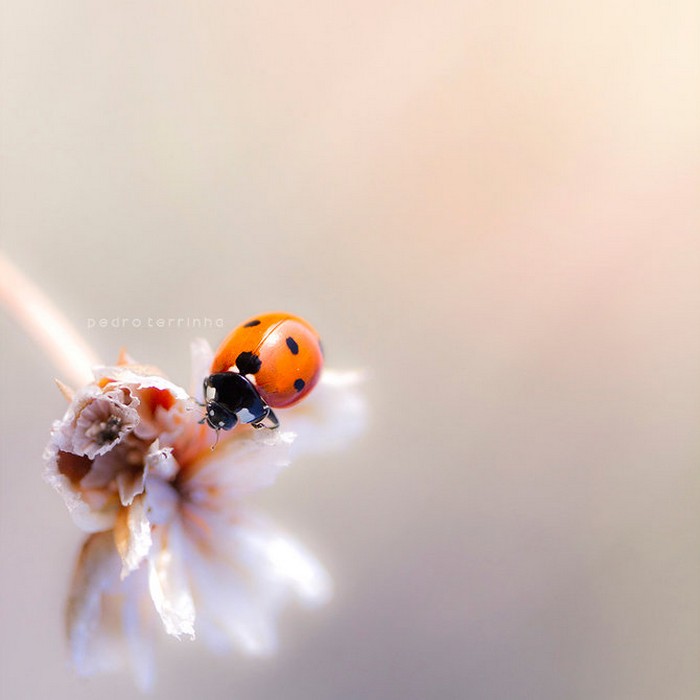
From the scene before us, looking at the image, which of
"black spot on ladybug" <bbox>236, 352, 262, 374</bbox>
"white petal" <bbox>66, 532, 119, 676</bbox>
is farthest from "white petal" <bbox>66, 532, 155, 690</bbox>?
"black spot on ladybug" <bbox>236, 352, 262, 374</bbox>

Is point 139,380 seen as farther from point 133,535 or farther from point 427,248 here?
point 427,248

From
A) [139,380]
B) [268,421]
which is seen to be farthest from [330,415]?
[139,380]

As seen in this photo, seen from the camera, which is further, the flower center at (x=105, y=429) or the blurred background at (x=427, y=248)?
the blurred background at (x=427, y=248)

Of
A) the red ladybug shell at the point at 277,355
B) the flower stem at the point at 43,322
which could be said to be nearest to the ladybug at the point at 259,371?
the red ladybug shell at the point at 277,355

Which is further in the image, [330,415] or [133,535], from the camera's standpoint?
[330,415]

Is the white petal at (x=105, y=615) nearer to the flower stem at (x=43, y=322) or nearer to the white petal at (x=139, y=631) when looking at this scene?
the white petal at (x=139, y=631)

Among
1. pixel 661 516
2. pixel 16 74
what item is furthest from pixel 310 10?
pixel 661 516
